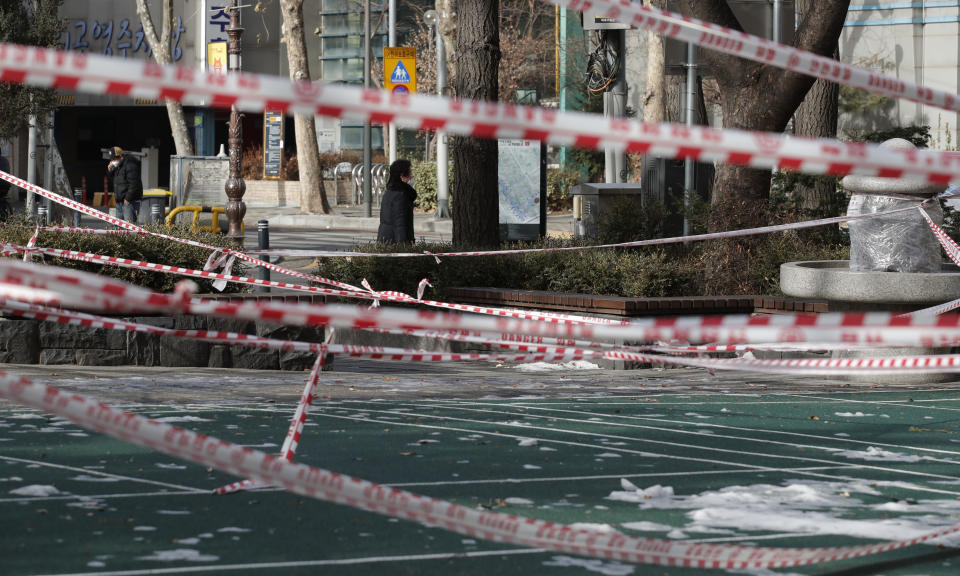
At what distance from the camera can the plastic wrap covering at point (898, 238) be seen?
32.3ft

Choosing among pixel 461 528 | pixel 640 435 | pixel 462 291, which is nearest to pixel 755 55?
pixel 461 528

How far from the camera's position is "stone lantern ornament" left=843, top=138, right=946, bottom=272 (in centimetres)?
977

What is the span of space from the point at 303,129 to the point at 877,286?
87.0ft

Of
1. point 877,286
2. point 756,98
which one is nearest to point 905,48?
point 756,98

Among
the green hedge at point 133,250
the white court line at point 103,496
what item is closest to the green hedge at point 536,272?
the green hedge at point 133,250

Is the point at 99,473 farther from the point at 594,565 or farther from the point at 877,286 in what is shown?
the point at 877,286

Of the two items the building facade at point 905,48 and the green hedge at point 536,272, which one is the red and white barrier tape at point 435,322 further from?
the building facade at point 905,48

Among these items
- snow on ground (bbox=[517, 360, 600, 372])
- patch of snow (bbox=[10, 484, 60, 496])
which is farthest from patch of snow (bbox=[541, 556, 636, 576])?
snow on ground (bbox=[517, 360, 600, 372])

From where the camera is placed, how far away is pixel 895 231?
388 inches

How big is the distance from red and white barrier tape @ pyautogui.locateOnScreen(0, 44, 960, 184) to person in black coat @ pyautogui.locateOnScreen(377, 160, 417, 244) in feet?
38.7

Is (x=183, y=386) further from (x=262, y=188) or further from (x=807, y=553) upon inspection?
(x=262, y=188)

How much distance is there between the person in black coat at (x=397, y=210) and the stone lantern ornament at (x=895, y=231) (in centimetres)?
595

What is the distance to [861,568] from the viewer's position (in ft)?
14.2

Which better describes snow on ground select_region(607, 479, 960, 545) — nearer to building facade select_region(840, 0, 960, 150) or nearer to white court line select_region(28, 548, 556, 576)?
white court line select_region(28, 548, 556, 576)
